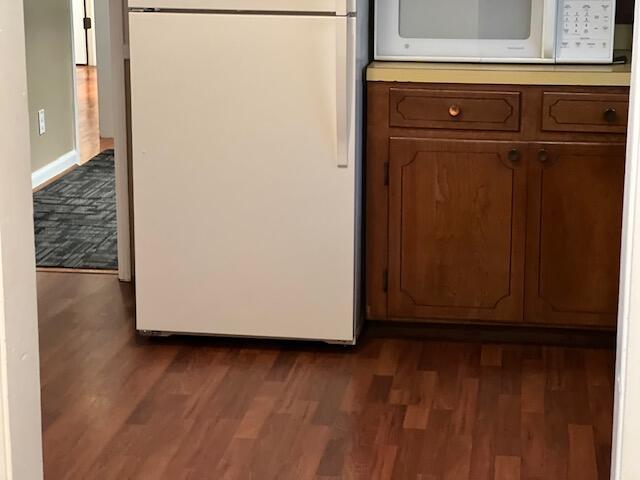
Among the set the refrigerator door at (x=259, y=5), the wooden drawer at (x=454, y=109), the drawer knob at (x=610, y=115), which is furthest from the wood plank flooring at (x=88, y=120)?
the drawer knob at (x=610, y=115)

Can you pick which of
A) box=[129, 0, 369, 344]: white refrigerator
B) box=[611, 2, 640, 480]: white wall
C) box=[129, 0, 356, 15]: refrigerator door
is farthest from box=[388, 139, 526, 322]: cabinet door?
box=[611, 2, 640, 480]: white wall

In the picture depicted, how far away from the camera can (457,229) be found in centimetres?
388

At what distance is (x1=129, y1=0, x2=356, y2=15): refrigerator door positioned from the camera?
11.7ft

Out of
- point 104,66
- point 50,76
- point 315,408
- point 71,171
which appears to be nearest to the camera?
point 315,408

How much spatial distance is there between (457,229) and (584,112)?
1.81 ft

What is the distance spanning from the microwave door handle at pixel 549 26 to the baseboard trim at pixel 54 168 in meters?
3.33

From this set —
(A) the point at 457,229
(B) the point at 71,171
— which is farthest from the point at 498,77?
(B) the point at 71,171

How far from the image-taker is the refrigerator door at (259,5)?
357cm

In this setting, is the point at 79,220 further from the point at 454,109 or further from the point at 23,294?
the point at 23,294

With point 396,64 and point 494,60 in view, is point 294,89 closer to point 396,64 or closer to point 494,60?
point 396,64

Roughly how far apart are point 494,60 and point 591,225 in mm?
628

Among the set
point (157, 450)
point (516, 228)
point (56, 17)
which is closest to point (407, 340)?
point (516, 228)

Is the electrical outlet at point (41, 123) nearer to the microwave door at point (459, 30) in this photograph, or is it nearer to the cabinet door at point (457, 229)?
the microwave door at point (459, 30)

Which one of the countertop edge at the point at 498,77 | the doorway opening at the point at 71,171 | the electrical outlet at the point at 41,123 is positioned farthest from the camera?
the electrical outlet at the point at 41,123
